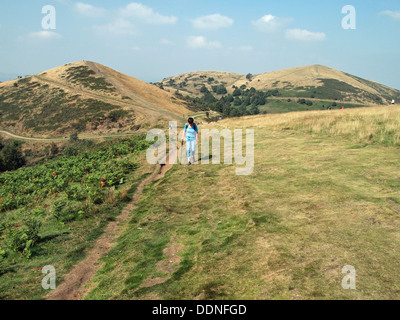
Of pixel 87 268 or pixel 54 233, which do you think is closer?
pixel 87 268

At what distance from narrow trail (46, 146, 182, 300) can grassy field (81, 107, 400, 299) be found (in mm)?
333

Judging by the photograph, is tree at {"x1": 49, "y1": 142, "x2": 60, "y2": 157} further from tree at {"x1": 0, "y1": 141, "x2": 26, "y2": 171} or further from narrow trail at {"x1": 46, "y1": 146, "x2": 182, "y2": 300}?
narrow trail at {"x1": 46, "y1": 146, "x2": 182, "y2": 300}

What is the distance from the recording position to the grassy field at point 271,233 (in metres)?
5.50

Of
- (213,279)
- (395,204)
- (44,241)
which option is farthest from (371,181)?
(44,241)

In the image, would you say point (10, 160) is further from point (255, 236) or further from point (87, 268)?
point (255, 236)

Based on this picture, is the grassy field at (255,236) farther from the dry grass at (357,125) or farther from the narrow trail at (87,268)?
the dry grass at (357,125)

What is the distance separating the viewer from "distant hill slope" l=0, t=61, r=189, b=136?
83.1 m

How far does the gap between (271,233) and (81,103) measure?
10130 cm

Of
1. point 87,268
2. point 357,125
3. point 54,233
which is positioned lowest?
point 87,268

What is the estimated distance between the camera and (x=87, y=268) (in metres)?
8.29

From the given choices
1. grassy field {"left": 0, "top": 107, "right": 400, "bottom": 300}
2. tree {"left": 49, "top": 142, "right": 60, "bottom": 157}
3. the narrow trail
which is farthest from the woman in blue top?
tree {"left": 49, "top": 142, "right": 60, "bottom": 157}

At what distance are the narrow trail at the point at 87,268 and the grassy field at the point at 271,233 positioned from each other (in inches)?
13.1

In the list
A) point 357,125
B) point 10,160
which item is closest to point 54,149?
point 10,160

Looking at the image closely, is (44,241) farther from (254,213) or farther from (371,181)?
(371,181)
